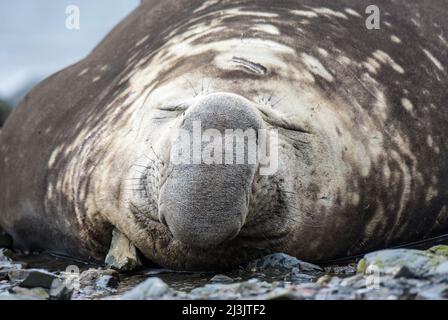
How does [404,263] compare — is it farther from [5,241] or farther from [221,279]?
[5,241]

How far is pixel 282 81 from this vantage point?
595 cm

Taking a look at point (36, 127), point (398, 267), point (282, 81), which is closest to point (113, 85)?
point (36, 127)

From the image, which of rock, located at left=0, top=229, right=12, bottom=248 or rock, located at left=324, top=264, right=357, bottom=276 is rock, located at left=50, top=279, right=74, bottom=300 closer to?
rock, located at left=324, top=264, right=357, bottom=276

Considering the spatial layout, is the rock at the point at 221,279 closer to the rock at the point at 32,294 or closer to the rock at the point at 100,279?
the rock at the point at 100,279

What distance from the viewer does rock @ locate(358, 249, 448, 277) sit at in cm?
479

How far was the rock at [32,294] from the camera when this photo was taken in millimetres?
5008

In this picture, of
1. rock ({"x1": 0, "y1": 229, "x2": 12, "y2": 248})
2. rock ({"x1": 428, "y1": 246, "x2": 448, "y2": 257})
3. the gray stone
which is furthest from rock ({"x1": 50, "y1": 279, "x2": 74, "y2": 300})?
rock ({"x1": 0, "y1": 229, "x2": 12, "y2": 248})

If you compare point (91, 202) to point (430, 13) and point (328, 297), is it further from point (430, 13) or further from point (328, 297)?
point (430, 13)

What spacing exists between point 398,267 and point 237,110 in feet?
3.37

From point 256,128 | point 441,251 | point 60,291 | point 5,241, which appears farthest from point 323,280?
point 5,241

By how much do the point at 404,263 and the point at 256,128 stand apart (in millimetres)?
953

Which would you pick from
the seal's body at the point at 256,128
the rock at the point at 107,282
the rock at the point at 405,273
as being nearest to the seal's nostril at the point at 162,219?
the seal's body at the point at 256,128

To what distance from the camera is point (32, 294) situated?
16.6 feet

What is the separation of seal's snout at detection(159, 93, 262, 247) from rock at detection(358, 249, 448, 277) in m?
0.62
